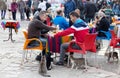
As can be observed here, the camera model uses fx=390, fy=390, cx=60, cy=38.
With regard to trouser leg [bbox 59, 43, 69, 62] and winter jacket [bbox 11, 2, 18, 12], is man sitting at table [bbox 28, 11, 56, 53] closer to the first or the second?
trouser leg [bbox 59, 43, 69, 62]

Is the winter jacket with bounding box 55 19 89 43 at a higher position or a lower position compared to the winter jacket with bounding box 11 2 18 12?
lower

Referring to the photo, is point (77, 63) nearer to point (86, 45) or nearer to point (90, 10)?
point (86, 45)

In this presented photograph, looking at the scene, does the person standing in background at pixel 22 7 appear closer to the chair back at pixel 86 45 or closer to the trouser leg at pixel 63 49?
the trouser leg at pixel 63 49

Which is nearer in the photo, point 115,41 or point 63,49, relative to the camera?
point 63,49

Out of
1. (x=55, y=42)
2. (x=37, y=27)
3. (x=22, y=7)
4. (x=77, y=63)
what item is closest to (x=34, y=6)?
(x=22, y=7)

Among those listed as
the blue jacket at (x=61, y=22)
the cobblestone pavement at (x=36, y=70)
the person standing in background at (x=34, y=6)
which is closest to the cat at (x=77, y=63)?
the cobblestone pavement at (x=36, y=70)

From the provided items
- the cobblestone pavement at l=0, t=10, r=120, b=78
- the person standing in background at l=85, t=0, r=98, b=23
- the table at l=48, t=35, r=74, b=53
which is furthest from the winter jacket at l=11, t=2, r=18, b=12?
the table at l=48, t=35, r=74, b=53

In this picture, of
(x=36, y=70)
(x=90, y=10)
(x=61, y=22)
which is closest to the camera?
(x=36, y=70)

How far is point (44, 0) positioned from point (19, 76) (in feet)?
55.6

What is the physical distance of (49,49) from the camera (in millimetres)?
10266

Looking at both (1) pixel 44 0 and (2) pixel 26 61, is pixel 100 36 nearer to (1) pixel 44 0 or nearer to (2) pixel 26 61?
(2) pixel 26 61

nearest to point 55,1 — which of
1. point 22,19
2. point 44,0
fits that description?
point 44,0

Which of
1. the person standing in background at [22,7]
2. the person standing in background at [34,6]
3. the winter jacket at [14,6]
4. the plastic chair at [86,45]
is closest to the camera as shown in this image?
the plastic chair at [86,45]

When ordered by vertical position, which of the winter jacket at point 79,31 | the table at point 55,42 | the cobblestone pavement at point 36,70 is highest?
the winter jacket at point 79,31
